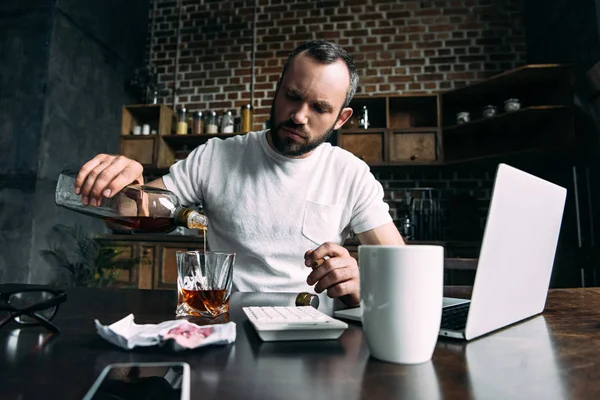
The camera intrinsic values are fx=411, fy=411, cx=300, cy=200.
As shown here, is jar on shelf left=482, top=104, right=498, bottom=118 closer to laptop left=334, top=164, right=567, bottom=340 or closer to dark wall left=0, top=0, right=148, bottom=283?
laptop left=334, top=164, right=567, bottom=340

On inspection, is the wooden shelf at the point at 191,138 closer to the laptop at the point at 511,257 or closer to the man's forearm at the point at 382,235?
the man's forearm at the point at 382,235

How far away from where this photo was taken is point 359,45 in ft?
11.6

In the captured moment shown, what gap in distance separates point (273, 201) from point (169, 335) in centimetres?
89

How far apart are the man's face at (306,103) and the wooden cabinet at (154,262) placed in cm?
189

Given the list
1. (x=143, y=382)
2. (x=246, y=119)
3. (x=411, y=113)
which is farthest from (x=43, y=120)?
(x=143, y=382)

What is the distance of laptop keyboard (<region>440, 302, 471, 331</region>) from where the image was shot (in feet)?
1.86

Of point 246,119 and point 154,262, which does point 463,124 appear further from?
point 154,262

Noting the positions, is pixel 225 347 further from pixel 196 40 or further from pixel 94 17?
pixel 196 40

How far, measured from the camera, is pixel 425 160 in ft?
10.0

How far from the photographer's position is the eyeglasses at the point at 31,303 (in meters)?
0.54

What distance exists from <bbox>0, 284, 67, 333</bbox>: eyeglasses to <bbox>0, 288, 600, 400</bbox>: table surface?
0.06 feet

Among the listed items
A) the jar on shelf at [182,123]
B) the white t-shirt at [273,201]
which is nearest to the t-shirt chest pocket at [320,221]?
the white t-shirt at [273,201]

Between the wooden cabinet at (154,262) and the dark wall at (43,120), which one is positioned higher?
the dark wall at (43,120)

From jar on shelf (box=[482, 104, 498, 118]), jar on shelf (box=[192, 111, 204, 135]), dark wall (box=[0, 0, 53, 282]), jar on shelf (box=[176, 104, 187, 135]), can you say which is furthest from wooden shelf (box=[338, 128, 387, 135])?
dark wall (box=[0, 0, 53, 282])
